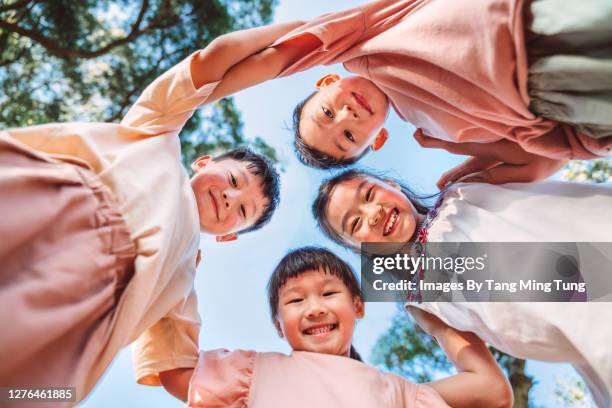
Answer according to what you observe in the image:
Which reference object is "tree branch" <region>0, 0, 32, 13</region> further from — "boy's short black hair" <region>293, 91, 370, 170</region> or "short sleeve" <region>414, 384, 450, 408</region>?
"short sleeve" <region>414, 384, 450, 408</region>

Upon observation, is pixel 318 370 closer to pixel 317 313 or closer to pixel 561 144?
pixel 317 313

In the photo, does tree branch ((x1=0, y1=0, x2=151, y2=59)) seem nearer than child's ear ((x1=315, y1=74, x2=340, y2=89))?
No

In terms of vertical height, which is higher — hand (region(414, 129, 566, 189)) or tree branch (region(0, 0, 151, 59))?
tree branch (region(0, 0, 151, 59))

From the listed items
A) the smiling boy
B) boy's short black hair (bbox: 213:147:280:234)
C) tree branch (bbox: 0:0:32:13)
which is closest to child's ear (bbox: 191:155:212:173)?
boy's short black hair (bbox: 213:147:280:234)

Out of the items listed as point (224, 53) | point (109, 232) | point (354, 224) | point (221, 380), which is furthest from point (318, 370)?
point (224, 53)

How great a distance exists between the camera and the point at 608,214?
1241mm

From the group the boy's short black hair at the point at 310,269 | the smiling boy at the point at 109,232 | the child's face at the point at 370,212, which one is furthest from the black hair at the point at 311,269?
the smiling boy at the point at 109,232

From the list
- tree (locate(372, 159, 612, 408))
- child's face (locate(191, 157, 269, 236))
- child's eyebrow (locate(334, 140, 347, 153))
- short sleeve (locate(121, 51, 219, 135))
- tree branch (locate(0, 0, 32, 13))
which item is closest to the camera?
short sleeve (locate(121, 51, 219, 135))

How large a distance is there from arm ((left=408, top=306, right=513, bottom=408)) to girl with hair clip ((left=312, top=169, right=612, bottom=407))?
3cm

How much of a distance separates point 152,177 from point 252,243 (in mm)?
1175

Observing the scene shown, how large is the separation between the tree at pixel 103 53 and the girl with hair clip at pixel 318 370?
A: 3.35 ft

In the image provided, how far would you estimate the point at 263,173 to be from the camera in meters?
1.70

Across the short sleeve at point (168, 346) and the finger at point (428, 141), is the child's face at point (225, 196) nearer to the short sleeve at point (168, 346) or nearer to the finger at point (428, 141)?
the short sleeve at point (168, 346)

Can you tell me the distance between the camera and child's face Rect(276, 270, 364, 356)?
138 centimetres
